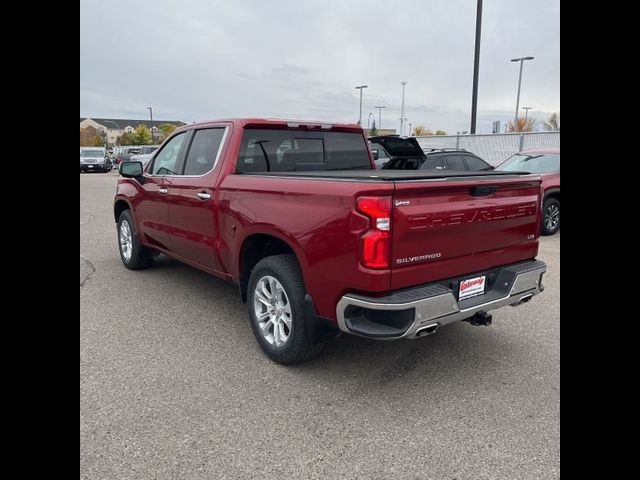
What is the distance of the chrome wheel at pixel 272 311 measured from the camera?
3670 mm

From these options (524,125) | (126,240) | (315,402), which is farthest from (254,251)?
(524,125)

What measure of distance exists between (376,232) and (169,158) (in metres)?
3.34

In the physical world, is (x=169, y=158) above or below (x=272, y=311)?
above

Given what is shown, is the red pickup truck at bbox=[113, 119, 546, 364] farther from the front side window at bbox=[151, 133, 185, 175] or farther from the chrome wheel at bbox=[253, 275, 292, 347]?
the front side window at bbox=[151, 133, 185, 175]

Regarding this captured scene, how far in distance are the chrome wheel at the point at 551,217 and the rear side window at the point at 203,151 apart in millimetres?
7044

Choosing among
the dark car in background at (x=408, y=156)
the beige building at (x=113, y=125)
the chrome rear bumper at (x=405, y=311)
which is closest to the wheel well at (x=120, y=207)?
the dark car in background at (x=408, y=156)

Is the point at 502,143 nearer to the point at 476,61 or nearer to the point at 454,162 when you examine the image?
the point at 476,61

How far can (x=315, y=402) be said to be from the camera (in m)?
3.21

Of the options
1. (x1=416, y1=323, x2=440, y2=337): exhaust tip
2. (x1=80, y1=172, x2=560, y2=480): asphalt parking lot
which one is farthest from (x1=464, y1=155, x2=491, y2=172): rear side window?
(x1=416, y1=323, x2=440, y2=337): exhaust tip

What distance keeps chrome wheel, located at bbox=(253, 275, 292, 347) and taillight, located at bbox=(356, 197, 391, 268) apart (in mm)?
937

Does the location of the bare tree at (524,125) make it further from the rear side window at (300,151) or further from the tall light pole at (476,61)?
the rear side window at (300,151)
